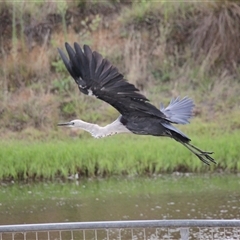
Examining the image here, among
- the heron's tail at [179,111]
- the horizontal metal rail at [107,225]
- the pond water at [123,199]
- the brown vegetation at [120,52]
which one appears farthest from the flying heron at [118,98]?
the brown vegetation at [120,52]

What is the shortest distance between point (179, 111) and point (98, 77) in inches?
59.9

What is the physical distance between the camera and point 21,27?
50.1 ft

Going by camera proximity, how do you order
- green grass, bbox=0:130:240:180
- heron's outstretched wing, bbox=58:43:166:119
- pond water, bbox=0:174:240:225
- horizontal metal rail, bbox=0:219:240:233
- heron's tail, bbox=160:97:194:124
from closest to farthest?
horizontal metal rail, bbox=0:219:240:233 < heron's outstretched wing, bbox=58:43:166:119 < heron's tail, bbox=160:97:194:124 < pond water, bbox=0:174:240:225 < green grass, bbox=0:130:240:180

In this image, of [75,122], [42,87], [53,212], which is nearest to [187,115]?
[75,122]

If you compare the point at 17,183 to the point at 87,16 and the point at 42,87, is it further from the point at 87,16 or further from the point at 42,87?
the point at 87,16

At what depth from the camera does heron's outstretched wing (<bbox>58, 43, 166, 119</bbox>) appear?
5246mm

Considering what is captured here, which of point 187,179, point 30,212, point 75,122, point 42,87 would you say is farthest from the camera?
point 42,87

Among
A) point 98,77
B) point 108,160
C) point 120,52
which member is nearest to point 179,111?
point 98,77

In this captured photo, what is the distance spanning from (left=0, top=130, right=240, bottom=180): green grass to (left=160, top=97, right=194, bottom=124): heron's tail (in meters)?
3.77

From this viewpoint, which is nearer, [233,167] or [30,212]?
[30,212]

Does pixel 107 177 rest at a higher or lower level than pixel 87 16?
lower

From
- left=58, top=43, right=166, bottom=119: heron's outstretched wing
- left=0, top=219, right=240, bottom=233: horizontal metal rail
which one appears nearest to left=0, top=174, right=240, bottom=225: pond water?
left=58, top=43, right=166, bottom=119: heron's outstretched wing

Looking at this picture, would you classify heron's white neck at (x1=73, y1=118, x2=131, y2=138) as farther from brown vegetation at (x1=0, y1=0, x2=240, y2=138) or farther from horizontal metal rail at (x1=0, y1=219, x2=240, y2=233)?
brown vegetation at (x1=0, y1=0, x2=240, y2=138)

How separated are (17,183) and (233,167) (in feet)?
9.62
